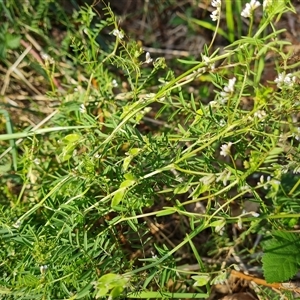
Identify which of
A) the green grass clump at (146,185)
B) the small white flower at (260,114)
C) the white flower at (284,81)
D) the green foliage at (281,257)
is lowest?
the green foliage at (281,257)

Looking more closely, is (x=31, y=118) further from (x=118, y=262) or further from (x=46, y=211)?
(x=118, y=262)

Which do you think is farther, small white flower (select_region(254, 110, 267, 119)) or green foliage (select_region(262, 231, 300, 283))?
green foliage (select_region(262, 231, 300, 283))

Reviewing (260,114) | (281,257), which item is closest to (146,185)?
(260,114)

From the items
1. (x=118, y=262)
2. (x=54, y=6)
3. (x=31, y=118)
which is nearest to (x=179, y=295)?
(x=118, y=262)

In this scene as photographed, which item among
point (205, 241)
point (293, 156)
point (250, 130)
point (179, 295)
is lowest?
point (205, 241)

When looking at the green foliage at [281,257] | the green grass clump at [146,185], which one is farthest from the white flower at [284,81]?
the green foliage at [281,257]

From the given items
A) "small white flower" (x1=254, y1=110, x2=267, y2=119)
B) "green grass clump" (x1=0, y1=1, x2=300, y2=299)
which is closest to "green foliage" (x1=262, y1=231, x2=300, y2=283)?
"green grass clump" (x1=0, y1=1, x2=300, y2=299)

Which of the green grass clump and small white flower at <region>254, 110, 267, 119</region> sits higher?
small white flower at <region>254, 110, 267, 119</region>

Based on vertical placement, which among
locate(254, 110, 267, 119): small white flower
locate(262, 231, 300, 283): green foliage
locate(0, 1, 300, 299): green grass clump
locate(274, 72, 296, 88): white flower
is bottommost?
locate(262, 231, 300, 283): green foliage

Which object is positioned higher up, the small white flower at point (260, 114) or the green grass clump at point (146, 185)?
the small white flower at point (260, 114)

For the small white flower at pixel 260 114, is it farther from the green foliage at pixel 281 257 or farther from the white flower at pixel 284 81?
the green foliage at pixel 281 257

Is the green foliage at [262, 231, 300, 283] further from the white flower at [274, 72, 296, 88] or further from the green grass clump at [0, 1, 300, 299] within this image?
the white flower at [274, 72, 296, 88]
